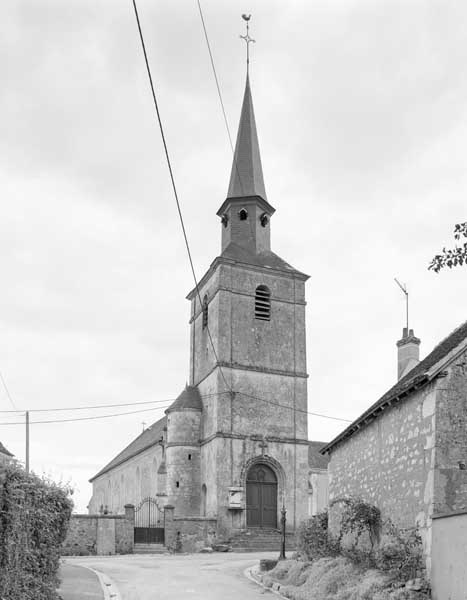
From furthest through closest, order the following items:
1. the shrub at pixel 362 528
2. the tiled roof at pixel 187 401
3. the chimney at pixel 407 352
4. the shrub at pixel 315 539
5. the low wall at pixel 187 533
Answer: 1. the tiled roof at pixel 187 401
2. the low wall at pixel 187 533
3. the chimney at pixel 407 352
4. the shrub at pixel 315 539
5. the shrub at pixel 362 528

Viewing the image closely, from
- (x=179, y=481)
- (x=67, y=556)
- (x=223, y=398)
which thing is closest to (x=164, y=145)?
(x=67, y=556)

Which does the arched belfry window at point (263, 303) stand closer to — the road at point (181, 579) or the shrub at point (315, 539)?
the road at point (181, 579)

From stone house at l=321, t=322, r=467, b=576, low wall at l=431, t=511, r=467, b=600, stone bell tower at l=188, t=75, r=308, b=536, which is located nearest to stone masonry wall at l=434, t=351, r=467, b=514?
stone house at l=321, t=322, r=467, b=576

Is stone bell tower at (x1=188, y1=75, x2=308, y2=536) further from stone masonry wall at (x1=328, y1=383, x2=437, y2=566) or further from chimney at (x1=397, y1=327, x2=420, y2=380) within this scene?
stone masonry wall at (x1=328, y1=383, x2=437, y2=566)

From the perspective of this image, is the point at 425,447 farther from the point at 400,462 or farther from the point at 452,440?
the point at 400,462

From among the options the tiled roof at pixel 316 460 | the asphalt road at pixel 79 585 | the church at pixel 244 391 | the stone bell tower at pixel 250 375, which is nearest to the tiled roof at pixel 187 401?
the church at pixel 244 391

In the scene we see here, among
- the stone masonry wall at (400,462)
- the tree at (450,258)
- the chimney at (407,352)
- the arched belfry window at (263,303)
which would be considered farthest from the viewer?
the arched belfry window at (263,303)

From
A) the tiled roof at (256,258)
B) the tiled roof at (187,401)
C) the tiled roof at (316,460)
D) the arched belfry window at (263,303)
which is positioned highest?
the tiled roof at (256,258)

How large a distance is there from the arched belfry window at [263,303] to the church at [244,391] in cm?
5

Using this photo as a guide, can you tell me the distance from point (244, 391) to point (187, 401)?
3.29m

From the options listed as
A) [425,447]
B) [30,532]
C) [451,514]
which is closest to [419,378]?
[425,447]

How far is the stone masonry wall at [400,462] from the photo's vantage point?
12.2 meters

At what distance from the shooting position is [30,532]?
34.1ft

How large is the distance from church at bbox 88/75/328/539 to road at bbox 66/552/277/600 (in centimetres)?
972
